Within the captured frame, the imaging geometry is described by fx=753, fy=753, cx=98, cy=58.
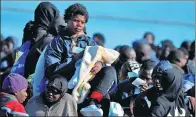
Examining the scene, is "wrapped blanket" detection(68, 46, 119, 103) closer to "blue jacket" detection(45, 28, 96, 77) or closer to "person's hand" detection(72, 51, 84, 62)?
"person's hand" detection(72, 51, 84, 62)

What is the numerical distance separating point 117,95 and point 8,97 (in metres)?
1.78

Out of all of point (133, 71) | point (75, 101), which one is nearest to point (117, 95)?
point (133, 71)

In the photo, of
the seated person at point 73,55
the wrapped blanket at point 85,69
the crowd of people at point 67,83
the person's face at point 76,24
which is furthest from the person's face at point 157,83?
the person's face at point 76,24

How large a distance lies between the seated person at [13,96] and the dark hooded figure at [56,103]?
0.64 feet

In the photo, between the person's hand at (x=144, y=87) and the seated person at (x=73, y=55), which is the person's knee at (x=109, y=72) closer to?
the seated person at (x=73, y=55)

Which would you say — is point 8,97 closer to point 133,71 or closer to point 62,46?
point 62,46

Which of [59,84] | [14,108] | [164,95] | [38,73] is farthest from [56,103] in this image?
[164,95]

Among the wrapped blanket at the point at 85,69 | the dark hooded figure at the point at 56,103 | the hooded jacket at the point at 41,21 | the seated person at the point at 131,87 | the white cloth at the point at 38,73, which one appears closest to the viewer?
the dark hooded figure at the point at 56,103

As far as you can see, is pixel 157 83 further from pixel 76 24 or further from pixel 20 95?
pixel 20 95

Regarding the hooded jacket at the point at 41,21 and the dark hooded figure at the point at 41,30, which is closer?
the dark hooded figure at the point at 41,30

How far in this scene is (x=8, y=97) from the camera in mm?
7988

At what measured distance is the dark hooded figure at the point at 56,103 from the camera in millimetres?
7926

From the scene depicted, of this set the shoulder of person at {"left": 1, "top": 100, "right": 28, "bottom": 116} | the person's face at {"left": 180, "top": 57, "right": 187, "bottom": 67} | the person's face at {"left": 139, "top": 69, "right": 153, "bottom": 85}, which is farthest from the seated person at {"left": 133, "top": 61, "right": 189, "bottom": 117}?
the person's face at {"left": 180, "top": 57, "right": 187, "bottom": 67}

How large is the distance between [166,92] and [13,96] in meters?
1.71
